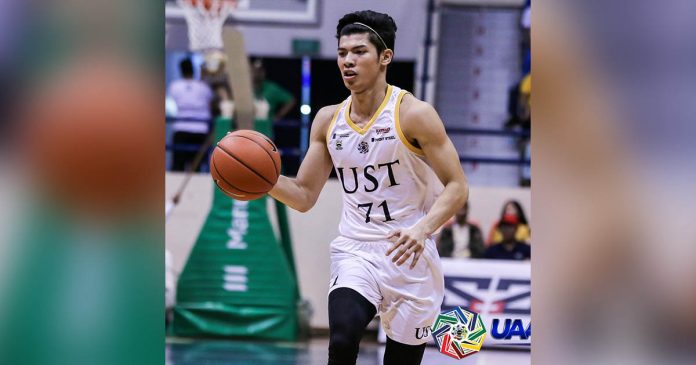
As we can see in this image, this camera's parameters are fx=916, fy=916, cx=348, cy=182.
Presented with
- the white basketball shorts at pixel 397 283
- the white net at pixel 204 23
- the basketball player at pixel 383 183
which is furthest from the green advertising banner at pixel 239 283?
the white basketball shorts at pixel 397 283

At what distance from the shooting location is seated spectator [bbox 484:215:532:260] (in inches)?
376

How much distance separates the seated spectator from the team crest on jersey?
5.23 meters

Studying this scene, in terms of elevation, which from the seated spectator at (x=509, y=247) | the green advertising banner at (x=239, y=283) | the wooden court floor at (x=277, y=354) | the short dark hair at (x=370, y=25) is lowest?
the wooden court floor at (x=277, y=354)

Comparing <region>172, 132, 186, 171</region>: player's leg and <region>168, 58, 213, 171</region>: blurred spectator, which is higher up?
<region>168, 58, 213, 171</region>: blurred spectator

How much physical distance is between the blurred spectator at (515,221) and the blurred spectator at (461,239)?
17 cm

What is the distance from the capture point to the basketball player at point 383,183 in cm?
452

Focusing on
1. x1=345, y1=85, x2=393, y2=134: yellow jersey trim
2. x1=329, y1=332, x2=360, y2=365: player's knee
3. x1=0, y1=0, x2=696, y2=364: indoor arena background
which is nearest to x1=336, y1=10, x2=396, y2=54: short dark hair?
x1=345, y1=85, x2=393, y2=134: yellow jersey trim

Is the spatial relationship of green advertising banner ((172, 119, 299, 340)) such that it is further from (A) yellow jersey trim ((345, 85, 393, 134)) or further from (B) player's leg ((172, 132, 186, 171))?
(A) yellow jersey trim ((345, 85, 393, 134))

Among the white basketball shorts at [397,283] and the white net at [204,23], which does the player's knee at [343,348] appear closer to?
the white basketball shorts at [397,283]
